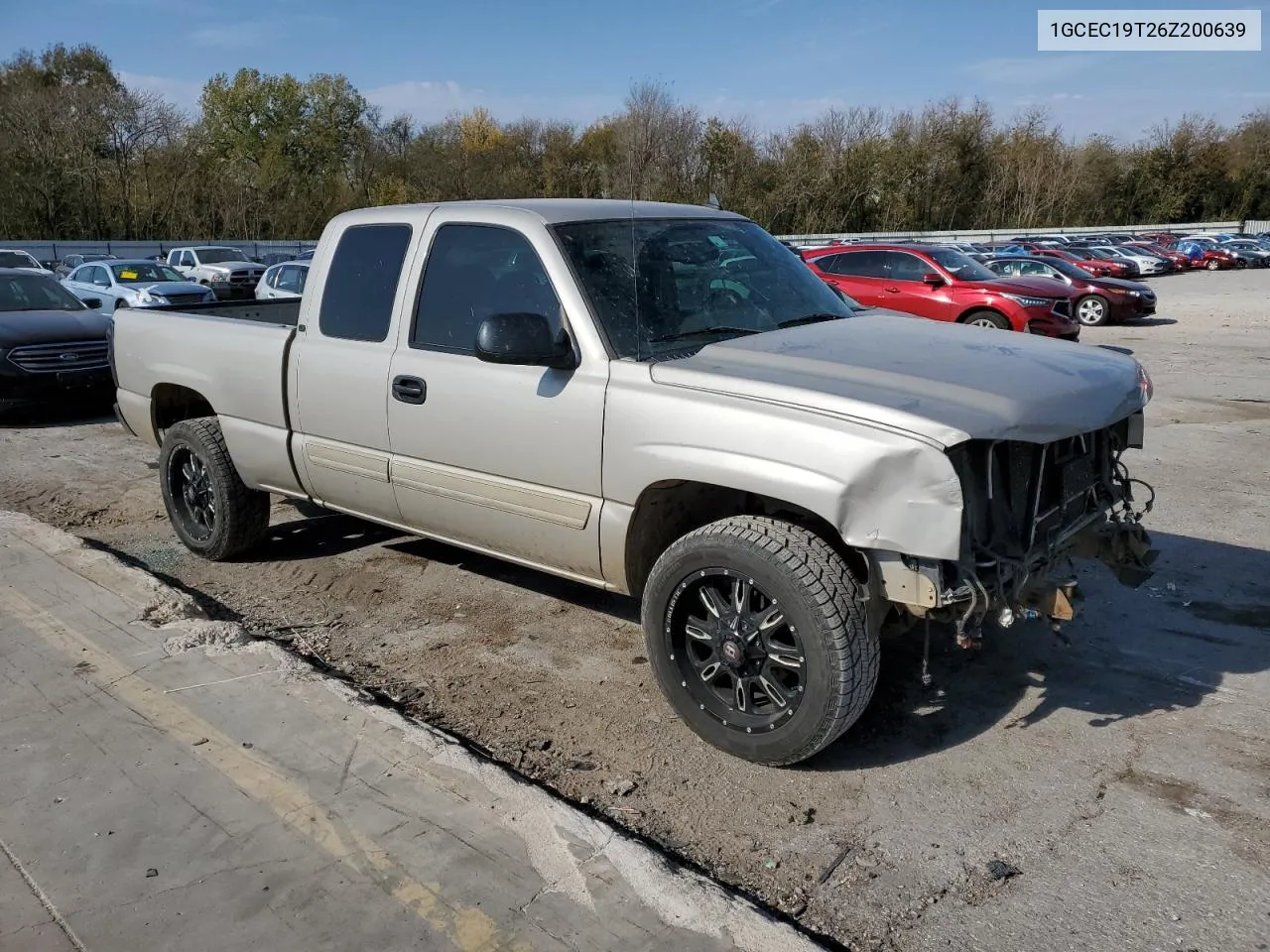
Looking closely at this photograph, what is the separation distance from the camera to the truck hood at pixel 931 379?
10.4 ft

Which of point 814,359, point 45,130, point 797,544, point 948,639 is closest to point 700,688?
point 797,544

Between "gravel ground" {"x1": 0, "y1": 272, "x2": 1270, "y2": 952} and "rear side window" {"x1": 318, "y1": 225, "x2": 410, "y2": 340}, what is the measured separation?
4.77 ft

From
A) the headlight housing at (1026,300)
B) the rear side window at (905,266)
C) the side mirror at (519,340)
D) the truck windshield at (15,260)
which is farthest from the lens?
the truck windshield at (15,260)

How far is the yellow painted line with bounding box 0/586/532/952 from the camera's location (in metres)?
2.78

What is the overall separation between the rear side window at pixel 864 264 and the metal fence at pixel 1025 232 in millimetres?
28525

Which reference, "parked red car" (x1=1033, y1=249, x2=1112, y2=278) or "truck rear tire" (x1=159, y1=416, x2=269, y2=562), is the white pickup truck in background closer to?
"truck rear tire" (x1=159, y1=416, x2=269, y2=562)

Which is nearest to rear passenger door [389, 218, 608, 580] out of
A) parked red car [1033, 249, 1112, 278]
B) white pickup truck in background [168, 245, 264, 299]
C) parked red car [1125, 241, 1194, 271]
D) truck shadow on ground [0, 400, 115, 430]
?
truck shadow on ground [0, 400, 115, 430]

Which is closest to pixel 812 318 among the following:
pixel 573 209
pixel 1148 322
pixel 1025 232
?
pixel 573 209

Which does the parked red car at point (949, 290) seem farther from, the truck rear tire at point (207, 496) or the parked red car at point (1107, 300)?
the truck rear tire at point (207, 496)

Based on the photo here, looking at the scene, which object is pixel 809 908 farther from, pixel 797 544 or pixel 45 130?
pixel 45 130

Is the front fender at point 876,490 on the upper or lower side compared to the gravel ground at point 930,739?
upper

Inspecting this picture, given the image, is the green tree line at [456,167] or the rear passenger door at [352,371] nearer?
the rear passenger door at [352,371]

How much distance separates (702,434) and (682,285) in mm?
999

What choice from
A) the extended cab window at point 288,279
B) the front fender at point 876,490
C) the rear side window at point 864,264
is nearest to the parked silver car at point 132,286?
the extended cab window at point 288,279
